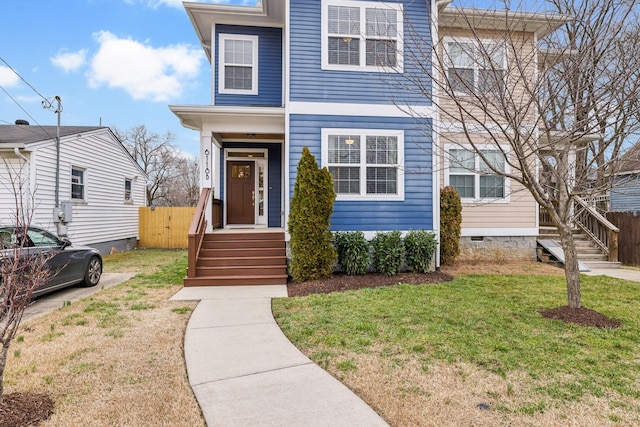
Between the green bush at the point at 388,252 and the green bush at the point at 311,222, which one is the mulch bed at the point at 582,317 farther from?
the green bush at the point at 311,222

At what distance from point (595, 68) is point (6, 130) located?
15.3 m

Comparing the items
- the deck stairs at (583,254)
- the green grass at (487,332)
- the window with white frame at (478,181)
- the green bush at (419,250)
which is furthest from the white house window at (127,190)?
the deck stairs at (583,254)

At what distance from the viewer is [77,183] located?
11.6m

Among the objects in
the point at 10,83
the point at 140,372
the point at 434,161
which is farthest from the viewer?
the point at 10,83

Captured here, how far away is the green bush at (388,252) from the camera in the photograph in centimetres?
765

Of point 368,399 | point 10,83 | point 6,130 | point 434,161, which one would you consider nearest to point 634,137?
point 434,161

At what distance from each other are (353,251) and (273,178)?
4.26 m

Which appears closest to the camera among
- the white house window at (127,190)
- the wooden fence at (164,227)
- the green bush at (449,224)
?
the green bush at (449,224)

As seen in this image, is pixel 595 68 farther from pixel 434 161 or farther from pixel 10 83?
pixel 10 83

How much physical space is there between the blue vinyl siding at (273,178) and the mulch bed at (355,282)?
11.8 ft

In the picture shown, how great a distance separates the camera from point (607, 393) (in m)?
2.77

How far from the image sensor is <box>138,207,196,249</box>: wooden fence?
51.2 ft

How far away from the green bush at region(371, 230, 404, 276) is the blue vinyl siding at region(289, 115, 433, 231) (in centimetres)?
42

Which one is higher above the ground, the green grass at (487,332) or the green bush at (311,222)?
the green bush at (311,222)
